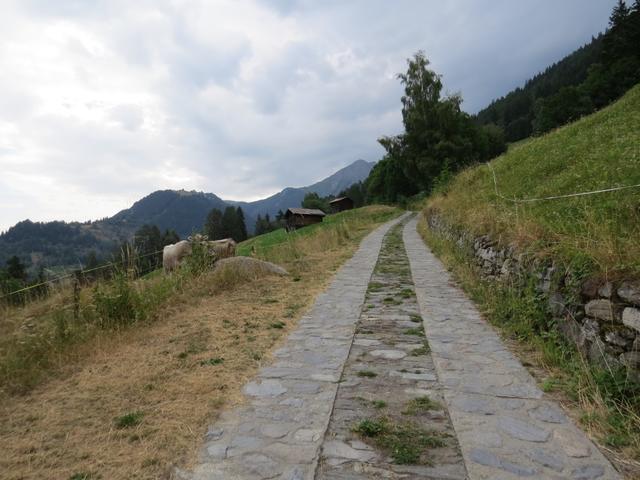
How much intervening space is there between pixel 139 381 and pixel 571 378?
397 centimetres

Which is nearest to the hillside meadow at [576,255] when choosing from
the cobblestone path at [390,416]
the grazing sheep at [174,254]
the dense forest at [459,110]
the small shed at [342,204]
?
the cobblestone path at [390,416]

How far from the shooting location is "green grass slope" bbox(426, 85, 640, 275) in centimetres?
338

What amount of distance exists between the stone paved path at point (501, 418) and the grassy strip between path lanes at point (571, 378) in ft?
0.41

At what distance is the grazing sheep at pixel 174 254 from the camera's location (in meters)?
8.18

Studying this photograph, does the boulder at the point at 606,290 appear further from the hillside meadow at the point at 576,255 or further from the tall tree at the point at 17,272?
the tall tree at the point at 17,272

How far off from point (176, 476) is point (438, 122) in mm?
35829

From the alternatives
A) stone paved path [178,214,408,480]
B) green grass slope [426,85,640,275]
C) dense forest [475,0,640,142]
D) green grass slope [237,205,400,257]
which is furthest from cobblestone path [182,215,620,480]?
dense forest [475,0,640,142]

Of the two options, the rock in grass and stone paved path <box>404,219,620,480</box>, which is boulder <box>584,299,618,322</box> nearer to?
stone paved path <box>404,219,620,480</box>

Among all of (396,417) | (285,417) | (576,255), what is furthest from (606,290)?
(285,417)

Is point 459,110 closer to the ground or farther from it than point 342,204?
farther from it

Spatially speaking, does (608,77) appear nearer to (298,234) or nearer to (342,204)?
(298,234)

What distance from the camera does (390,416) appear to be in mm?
2738

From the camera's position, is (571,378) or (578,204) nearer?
(571,378)

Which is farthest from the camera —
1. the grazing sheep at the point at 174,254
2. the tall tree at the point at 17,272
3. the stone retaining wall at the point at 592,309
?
the tall tree at the point at 17,272
